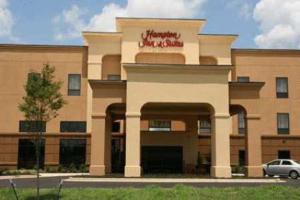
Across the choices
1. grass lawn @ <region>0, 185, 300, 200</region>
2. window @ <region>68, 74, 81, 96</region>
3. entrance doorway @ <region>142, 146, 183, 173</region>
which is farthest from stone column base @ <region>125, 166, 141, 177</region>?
window @ <region>68, 74, 81, 96</region>

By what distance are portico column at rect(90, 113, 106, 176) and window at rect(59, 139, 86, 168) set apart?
39.1 feet

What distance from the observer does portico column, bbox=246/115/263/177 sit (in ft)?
104

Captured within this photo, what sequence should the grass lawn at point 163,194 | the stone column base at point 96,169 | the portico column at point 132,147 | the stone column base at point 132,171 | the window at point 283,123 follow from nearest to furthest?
the grass lawn at point 163,194
the stone column base at point 132,171
the portico column at point 132,147
the stone column base at point 96,169
the window at point 283,123

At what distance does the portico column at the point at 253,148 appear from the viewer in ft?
104

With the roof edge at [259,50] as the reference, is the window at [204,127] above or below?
below

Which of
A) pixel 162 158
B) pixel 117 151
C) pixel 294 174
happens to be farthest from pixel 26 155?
pixel 294 174

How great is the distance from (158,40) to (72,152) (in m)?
13.6

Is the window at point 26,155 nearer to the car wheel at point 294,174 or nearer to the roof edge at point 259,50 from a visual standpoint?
the roof edge at point 259,50

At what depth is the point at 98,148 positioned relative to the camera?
31.3 metres

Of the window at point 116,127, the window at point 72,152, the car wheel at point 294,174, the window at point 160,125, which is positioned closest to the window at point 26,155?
the window at point 72,152

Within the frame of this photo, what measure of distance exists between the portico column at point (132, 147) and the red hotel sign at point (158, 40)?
1335cm

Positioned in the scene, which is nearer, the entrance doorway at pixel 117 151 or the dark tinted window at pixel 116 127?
the entrance doorway at pixel 117 151

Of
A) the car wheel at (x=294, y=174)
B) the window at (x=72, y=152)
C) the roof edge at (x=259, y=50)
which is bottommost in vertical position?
the car wheel at (x=294, y=174)

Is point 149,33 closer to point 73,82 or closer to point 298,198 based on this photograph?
point 73,82
